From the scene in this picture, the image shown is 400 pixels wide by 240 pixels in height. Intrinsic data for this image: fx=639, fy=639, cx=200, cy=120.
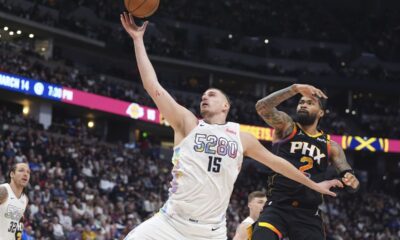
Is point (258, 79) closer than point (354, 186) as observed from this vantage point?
No

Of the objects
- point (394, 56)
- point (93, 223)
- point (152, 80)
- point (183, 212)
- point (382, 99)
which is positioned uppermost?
point (394, 56)

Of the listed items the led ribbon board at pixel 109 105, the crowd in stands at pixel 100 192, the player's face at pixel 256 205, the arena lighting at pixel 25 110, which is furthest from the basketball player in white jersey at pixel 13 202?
the arena lighting at pixel 25 110

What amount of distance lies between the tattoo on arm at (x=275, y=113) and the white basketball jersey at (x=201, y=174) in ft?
5.75

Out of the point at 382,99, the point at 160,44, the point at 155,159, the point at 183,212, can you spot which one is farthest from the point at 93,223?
the point at 382,99

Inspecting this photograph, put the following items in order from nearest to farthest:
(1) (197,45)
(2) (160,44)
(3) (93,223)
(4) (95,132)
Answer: (3) (93,223), (4) (95,132), (2) (160,44), (1) (197,45)

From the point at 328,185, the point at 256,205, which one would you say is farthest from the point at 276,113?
the point at 256,205

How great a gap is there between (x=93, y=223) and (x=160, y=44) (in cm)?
2167

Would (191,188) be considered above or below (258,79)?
below

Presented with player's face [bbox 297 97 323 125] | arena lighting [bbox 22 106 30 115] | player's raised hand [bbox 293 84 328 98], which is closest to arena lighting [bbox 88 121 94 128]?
arena lighting [bbox 22 106 30 115]

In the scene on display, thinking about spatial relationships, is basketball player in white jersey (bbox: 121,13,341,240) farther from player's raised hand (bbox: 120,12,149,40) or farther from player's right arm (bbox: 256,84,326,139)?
player's right arm (bbox: 256,84,326,139)

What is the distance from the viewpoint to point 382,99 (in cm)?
4516

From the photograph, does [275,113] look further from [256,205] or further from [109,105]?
[109,105]

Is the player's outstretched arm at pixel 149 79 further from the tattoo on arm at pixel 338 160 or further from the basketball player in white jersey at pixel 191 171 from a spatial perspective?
the tattoo on arm at pixel 338 160

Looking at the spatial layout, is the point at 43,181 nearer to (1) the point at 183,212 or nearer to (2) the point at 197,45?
(1) the point at 183,212
